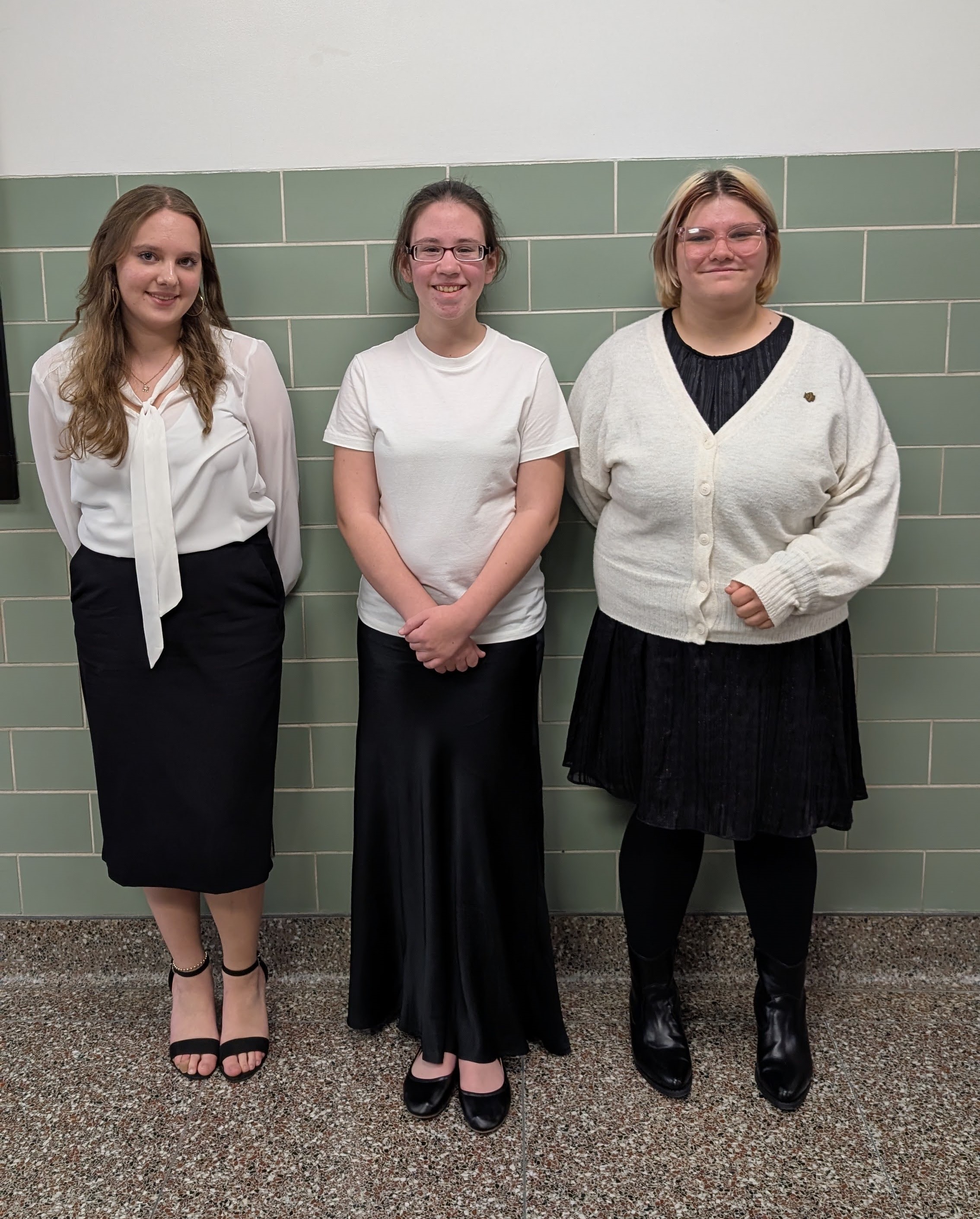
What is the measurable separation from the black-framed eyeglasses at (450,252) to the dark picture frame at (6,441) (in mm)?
968

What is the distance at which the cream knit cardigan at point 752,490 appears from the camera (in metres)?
1.77

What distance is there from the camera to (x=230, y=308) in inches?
83.4

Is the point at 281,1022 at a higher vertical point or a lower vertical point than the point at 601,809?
lower

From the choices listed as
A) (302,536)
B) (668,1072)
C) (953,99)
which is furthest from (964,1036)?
(953,99)

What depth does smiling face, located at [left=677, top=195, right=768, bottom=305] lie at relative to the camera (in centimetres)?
177

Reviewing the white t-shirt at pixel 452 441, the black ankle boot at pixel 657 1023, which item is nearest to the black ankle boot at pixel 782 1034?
the black ankle boot at pixel 657 1023

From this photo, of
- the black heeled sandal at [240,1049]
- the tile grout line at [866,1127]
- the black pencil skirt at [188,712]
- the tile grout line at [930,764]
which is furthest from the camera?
the tile grout line at [930,764]

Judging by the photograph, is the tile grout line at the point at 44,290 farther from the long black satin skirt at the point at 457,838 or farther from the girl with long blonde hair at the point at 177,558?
the long black satin skirt at the point at 457,838

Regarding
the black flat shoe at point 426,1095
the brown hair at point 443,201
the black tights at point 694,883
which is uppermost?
the brown hair at point 443,201

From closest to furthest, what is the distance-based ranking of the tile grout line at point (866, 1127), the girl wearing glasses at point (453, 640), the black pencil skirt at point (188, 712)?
the tile grout line at point (866, 1127), the girl wearing glasses at point (453, 640), the black pencil skirt at point (188, 712)

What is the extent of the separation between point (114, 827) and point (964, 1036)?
71.4 inches

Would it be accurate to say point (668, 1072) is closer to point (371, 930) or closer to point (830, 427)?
point (371, 930)

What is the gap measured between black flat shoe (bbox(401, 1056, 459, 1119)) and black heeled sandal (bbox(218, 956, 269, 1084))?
A: 324mm

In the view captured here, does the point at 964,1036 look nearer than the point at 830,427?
A: No
